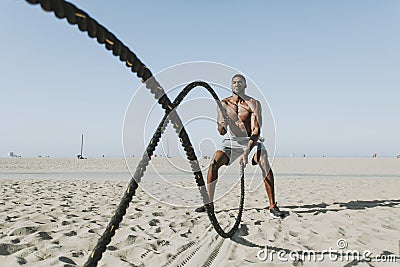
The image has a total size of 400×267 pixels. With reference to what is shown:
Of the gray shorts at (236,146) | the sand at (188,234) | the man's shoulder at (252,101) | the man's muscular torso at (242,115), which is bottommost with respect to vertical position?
the sand at (188,234)

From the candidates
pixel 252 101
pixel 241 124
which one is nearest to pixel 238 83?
pixel 252 101

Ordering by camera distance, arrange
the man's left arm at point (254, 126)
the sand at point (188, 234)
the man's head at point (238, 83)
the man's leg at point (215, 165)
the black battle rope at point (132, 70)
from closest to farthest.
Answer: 1. the black battle rope at point (132, 70)
2. the sand at point (188, 234)
3. the man's left arm at point (254, 126)
4. the man's leg at point (215, 165)
5. the man's head at point (238, 83)

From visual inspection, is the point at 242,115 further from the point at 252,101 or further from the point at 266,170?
the point at 266,170

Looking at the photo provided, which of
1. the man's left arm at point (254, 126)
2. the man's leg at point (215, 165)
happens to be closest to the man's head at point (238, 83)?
the man's left arm at point (254, 126)

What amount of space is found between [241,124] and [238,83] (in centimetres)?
68

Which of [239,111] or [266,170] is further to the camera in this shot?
[239,111]

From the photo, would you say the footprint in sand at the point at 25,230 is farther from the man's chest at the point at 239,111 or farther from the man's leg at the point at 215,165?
the man's chest at the point at 239,111

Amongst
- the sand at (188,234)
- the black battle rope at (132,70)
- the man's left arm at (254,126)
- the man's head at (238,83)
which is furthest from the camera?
the man's head at (238,83)

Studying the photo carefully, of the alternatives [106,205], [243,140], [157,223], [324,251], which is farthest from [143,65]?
[106,205]

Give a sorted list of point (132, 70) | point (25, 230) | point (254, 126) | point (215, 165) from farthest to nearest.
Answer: point (215, 165) < point (254, 126) < point (25, 230) < point (132, 70)

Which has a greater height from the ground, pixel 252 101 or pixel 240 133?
pixel 252 101

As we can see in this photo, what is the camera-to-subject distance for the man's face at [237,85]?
5504mm

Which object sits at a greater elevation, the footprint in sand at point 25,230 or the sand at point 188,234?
the sand at point 188,234

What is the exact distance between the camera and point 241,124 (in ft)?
18.3
